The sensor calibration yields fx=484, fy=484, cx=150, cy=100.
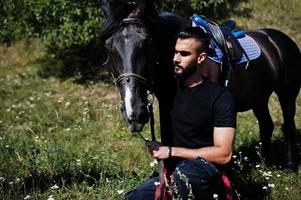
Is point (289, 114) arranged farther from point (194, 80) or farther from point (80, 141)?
point (194, 80)

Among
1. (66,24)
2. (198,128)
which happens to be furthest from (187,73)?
(66,24)

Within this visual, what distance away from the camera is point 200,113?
3.81 metres

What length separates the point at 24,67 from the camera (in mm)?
13539

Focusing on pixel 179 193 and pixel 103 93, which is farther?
pixel 103 93

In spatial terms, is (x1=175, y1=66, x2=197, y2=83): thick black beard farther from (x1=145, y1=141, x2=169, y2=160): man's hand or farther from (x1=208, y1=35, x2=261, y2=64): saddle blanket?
(x1=208, y1=35, x2=261, y2=64): saddle blanket

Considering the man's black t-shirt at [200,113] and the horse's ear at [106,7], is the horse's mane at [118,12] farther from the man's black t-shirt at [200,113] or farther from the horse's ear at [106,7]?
the man's black t-shirt at [200,113]

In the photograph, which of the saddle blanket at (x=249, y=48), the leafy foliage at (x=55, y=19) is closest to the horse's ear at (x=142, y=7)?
the saddle blanket at (x=249, y=48)

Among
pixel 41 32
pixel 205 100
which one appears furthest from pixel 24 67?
pixel 205 100

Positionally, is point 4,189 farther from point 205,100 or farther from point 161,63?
point 205,100

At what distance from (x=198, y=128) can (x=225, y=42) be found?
1730mm

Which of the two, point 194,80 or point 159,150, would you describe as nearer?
point 159,150

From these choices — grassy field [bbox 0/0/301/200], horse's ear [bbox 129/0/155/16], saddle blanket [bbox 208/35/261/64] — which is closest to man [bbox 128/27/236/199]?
horse's ear [bbox 129/0/155/16]

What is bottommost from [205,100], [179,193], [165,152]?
[179,193]

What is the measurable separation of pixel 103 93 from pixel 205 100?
7528 mm
